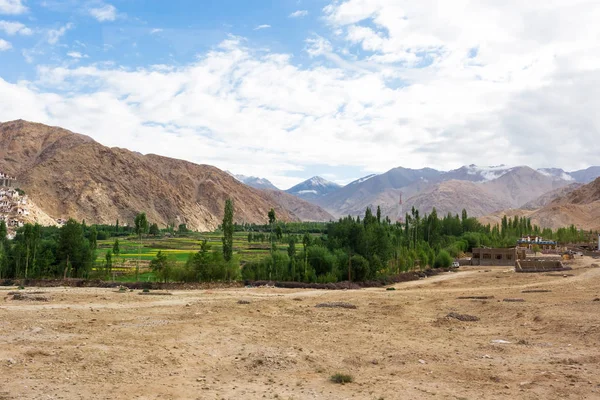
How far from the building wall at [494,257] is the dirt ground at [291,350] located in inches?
1805

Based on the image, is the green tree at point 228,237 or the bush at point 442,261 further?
the bush at point 442,261

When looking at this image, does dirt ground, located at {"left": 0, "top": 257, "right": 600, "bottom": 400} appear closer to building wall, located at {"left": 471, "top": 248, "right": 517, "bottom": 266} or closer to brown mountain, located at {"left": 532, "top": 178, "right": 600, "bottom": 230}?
building wall, located at {"left": 471, "top": 248, "right": 517, "bottom": 266}

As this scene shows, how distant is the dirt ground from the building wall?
150 feet

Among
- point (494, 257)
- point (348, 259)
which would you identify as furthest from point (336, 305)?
point (494, 257)

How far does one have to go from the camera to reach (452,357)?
632 inches

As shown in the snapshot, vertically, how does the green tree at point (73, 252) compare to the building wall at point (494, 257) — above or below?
above

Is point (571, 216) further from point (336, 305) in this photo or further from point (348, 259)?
point (336, 305)

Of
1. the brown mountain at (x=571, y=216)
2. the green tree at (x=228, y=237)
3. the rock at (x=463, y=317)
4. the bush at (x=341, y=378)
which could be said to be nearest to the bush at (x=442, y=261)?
the green tree at (x=228, y=237)

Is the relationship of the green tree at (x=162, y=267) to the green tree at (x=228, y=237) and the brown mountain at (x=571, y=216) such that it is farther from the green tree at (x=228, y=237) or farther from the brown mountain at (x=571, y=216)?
the brown mountain at (x=571, y=216)

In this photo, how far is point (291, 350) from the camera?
16.7 m

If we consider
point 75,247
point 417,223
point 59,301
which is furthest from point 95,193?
point 59,301

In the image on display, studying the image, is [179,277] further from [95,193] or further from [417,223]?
[95,193]

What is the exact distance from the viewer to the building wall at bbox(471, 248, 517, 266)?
2844 inches

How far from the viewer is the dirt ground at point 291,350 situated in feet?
40.9
